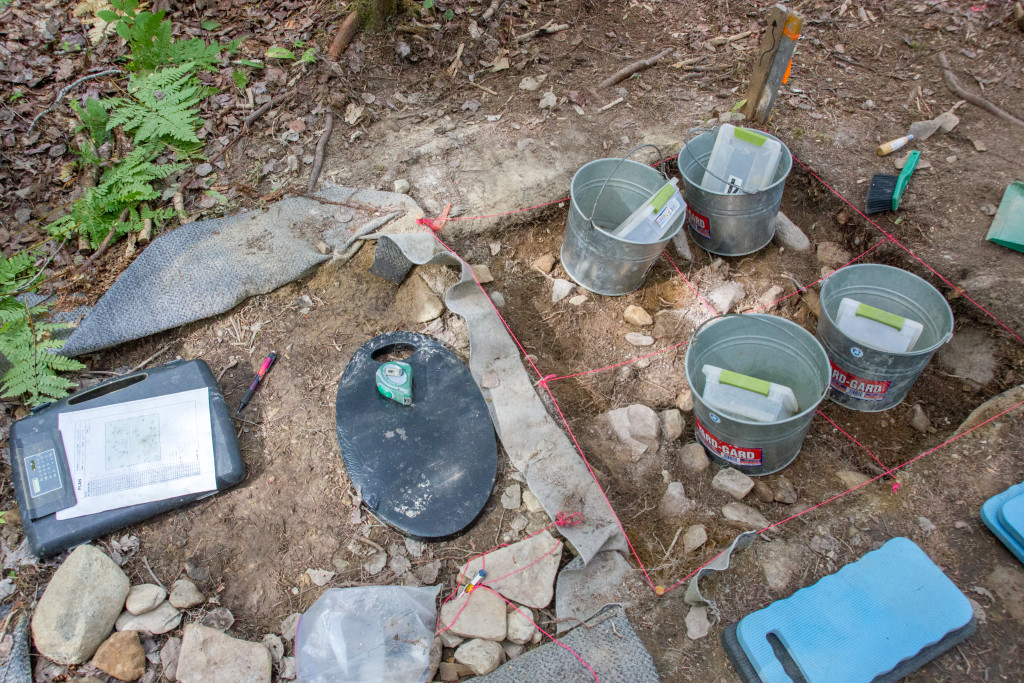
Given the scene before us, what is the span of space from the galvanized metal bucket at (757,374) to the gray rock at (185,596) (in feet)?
6.33

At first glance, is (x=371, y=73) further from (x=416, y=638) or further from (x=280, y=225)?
(x=416, y=638)

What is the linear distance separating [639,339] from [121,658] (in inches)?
93.3

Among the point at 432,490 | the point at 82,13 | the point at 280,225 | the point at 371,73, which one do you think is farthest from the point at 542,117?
the point at 82,13

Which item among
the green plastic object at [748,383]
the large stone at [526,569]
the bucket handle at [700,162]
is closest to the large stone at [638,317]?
the green plastic object at [748,383]

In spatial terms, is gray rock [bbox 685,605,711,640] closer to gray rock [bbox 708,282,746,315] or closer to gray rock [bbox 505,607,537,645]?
gray rock [bbox 505,607,537,645]

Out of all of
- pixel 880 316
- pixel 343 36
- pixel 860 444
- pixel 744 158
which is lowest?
pixel 860 444

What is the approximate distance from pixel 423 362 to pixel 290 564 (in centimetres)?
94

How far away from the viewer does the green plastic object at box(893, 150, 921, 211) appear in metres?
3.23

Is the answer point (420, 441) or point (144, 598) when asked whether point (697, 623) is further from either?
point (144, 598)

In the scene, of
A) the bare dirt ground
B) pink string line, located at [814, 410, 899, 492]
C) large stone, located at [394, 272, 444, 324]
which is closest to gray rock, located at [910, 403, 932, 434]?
the bare dirt ground

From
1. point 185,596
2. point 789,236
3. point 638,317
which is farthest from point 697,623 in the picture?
point 789,236

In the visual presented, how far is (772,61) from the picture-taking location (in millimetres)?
3400

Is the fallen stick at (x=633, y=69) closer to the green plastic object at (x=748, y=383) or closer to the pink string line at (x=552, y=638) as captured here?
the green plastic object at (x=748, y=383)

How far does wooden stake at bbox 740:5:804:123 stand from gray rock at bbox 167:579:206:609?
11.8 ft
